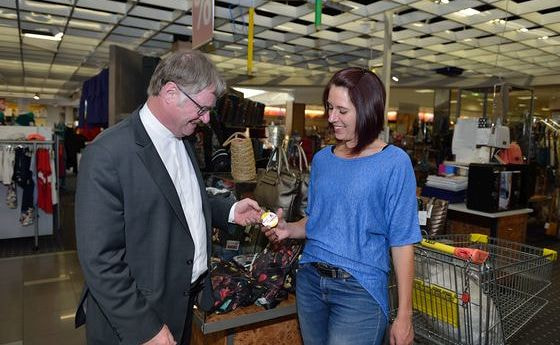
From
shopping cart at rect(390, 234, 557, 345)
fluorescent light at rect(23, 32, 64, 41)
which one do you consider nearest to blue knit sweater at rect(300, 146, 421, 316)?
shopping cart at rect(390, 234, 557, 345)

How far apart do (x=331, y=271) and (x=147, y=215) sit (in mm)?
671

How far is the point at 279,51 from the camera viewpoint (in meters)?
10.5

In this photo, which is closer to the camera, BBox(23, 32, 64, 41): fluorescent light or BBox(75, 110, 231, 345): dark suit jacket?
A: BBox(75, 110, 231, 345): dark suit jacket

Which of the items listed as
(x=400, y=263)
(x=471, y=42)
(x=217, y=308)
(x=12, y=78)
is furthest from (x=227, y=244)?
(x=12, y=78)

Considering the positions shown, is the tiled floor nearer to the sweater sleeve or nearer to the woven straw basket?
the woven straw basket

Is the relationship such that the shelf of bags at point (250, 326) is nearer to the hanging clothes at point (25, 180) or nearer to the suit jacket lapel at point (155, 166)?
the suit jacket lapel at point (155, 166)

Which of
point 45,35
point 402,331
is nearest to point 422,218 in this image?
point 402,331

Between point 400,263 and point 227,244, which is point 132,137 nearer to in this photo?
point 400,263

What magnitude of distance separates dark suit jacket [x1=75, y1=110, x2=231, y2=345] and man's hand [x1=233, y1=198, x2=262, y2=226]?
41 centimetres

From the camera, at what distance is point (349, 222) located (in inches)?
58.1

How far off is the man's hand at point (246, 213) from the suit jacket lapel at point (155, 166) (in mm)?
456

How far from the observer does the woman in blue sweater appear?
142 centimetres

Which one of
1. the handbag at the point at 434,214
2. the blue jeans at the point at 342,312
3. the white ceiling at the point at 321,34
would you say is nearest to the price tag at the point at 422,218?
the handbag at the point at 434,214

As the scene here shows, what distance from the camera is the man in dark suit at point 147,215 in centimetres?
121
